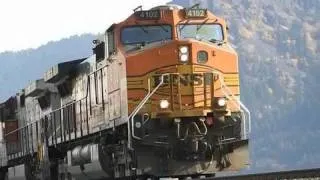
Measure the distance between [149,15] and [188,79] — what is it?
5.94ft

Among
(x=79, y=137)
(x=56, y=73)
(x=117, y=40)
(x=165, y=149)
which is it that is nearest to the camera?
(x=165, y=149)

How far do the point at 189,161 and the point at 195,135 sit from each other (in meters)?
0.56

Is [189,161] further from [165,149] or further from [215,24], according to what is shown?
[215,24]

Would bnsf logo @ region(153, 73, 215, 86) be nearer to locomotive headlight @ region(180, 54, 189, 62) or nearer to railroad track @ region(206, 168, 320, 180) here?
locomotive headlight @ region(180, 54, 189, 62)

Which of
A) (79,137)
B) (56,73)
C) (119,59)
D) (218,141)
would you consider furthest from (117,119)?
(56,73)

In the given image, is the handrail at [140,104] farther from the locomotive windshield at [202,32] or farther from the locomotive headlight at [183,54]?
the locomotive windshield at [202,32]

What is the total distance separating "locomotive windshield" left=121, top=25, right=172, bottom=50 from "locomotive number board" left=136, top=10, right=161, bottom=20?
21cm

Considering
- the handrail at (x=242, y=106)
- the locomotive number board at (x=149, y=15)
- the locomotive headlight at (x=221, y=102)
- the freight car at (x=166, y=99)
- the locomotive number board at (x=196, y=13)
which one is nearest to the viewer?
the freight car at (x=166, y=99)

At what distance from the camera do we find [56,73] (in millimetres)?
20969

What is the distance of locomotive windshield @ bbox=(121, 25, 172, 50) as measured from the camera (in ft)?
51.8

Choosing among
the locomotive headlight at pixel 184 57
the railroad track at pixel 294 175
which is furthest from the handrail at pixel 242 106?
the railroad track at pixel 294 175

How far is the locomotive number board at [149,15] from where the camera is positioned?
1589 centimetres

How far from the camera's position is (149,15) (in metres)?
15.9

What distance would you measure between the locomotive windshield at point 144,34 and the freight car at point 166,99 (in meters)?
0.02
